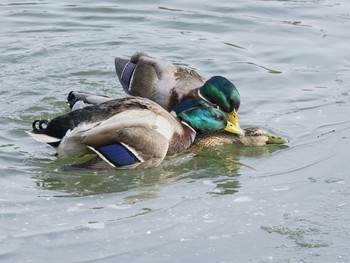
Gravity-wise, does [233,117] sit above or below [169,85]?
below

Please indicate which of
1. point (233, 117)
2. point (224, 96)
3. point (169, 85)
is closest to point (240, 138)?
point (233, 117)

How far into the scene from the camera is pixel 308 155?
8312 mm

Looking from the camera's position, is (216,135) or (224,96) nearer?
(216,135)

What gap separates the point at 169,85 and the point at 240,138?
4.22 ft

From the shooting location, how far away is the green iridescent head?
9.16 metres

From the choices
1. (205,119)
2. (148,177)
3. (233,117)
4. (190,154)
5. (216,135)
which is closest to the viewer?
(148,177)

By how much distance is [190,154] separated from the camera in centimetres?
855

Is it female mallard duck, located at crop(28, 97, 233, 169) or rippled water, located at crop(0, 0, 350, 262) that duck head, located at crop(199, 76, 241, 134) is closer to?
rippled water, located at crop(0, 0, 350, 262)

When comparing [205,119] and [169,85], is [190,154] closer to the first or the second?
[205,119]

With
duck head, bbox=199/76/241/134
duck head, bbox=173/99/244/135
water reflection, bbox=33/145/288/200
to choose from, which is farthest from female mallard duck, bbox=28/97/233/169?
duck head, bbox=199/76/241/134

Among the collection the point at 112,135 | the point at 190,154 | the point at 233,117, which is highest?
the point at 112,135

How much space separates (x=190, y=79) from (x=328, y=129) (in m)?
1.80

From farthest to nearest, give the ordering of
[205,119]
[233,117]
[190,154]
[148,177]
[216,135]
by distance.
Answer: [233,117] → [216,135] → [205,119] → [190,154] → [148,177]

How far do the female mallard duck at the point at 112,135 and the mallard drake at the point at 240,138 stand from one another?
73 cm
